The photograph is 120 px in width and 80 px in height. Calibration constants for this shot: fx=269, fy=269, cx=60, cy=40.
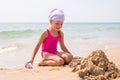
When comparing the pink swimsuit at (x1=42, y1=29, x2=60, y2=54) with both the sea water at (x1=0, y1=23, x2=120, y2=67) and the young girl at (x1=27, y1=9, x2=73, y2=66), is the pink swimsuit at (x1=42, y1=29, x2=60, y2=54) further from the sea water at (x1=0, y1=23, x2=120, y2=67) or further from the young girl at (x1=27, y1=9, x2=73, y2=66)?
the sea water at (x1=0, y1=23, x2=120, y2=67)

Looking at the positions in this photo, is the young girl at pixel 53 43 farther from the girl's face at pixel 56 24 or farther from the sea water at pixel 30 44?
the sea water at pixel 30 44

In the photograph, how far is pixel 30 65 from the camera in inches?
176

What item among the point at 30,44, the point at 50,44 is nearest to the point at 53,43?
the point at 50,44

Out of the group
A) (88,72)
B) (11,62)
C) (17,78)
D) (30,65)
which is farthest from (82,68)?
(11,62)

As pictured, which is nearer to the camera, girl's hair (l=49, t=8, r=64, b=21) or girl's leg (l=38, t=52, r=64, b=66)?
girl's leg (l=38, t=52, r=64, b=66)

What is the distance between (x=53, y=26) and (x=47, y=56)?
0.57 meters

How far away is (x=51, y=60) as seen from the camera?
477 centimetres

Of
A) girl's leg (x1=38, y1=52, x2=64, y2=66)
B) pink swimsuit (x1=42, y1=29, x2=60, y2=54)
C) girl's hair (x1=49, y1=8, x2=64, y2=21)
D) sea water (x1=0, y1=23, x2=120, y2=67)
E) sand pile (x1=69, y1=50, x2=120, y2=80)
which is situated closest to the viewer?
sand pile (x1=69, y1=50, x2=120, y2=80)

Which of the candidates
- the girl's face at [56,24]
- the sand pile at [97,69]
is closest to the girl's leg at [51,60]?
the girl's face at [56,24]

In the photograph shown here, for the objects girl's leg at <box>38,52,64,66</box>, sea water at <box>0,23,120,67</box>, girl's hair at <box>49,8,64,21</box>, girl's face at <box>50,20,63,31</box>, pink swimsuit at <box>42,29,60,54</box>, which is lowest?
sea water at <box>0,23,120,67</box>

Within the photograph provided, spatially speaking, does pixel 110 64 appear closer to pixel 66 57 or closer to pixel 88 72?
pixel 88 72

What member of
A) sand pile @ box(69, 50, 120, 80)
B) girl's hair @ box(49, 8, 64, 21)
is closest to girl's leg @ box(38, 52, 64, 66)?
girl's hair @ box(49, 8, 64, 21)

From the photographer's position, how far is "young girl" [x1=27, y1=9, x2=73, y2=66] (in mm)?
4758

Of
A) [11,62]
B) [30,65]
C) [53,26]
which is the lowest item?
[11,62]
